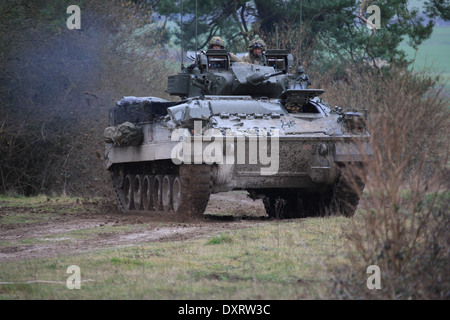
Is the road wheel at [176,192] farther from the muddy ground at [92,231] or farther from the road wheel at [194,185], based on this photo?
the road wheel at [194,185]

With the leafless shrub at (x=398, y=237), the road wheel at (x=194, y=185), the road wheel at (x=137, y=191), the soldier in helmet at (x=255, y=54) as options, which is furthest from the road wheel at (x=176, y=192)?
the leafless shrub at (x=398, y=237)

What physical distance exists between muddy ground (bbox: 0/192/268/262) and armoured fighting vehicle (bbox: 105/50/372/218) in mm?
625

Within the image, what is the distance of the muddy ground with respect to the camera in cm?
1055

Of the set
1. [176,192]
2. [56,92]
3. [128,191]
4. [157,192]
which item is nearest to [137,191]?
[128,191]

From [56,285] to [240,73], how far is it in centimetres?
843

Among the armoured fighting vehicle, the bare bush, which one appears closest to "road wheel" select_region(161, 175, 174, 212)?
the armoured fighting vehicle

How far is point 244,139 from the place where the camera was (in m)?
13.0

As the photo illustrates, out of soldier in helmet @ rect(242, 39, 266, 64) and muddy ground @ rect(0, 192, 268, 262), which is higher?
soldier in helmet @ rect(242, 39, 266, 64)

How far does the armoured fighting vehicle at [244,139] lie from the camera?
13.1 meters

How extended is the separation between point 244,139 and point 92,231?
8.97 feet

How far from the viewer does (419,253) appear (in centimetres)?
667

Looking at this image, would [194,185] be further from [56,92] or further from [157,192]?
[56,92]

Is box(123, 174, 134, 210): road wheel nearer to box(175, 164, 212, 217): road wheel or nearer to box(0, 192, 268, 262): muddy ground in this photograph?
box(0, 192, 268, 262): muddy ground

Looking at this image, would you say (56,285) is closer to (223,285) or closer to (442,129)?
(223,285)
